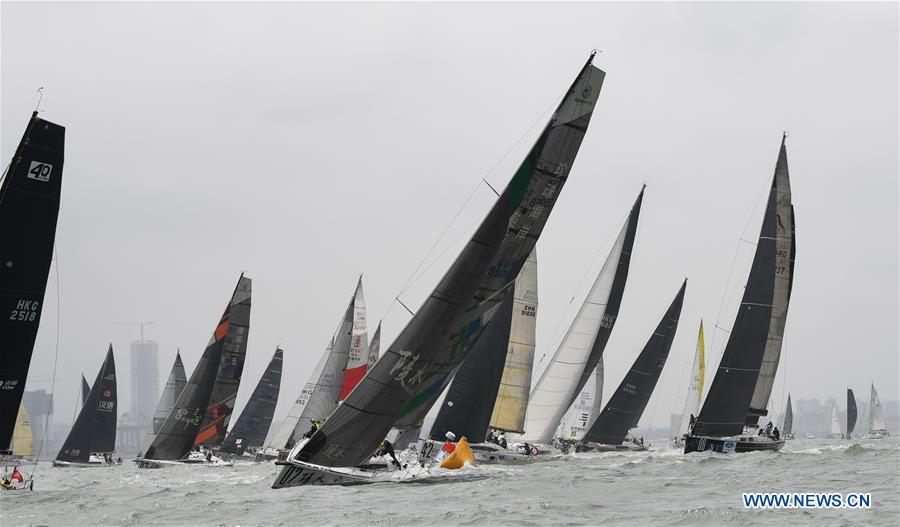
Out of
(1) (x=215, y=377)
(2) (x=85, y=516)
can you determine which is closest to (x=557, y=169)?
(2) (x=85, y=516)

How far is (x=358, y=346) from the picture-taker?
159 ft

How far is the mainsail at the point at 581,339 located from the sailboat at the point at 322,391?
32.6 ft

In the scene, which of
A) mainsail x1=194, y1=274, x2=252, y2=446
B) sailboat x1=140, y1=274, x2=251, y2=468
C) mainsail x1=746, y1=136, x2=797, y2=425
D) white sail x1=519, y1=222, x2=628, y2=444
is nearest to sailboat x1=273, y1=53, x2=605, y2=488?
mainsail x1=746, y1=136, x2=797, y2=425

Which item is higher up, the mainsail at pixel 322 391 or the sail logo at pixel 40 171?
the sail logo at pixel 40 171

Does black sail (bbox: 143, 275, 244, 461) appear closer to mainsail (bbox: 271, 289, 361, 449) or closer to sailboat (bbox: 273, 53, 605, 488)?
mainsail (bbox: 271, 289, 361, 449)

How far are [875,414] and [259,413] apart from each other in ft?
263

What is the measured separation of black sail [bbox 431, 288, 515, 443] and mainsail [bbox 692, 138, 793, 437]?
22.2ft

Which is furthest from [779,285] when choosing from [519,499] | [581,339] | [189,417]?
[189,417]

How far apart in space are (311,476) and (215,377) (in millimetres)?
22821

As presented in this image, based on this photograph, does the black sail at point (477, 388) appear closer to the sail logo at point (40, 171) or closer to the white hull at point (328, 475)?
the white hull at point (328, 475)

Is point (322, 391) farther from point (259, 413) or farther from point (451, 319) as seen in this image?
point (451, 319)

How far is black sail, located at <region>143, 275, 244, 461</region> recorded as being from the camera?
132ft

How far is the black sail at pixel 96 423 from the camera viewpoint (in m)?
57.0

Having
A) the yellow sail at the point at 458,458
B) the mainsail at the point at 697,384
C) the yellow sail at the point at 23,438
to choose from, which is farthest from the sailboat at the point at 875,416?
the yellow sail at the point at 458,458
